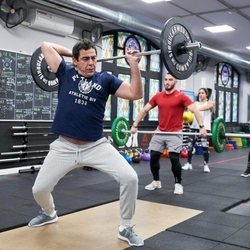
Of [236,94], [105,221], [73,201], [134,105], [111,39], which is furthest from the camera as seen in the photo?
[236,94]

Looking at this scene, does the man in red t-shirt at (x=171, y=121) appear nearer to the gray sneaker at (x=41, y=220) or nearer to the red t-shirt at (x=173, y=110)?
the red t-shirt at (x=173, y=110)

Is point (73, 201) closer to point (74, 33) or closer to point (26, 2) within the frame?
point (26, 2)

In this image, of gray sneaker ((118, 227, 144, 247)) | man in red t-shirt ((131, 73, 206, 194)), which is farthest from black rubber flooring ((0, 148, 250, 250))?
man in red t-shirt ((131, 73, 206, 194))

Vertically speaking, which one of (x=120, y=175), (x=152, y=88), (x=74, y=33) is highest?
(x=74, y=33)

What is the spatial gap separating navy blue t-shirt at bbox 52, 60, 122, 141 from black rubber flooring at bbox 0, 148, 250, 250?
816 millimetres

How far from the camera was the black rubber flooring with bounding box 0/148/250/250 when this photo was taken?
2.39m

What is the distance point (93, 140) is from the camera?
2291mm

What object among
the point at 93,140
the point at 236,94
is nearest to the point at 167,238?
the point at 93,140

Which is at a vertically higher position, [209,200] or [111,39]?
[111,39]

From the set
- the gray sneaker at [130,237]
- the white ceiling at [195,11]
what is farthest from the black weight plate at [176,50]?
the white ceiling at [195,11]

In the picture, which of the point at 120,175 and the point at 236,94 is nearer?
the point at 120,175

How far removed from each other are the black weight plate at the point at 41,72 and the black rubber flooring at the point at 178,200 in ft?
3.52

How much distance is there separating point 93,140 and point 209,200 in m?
1.72

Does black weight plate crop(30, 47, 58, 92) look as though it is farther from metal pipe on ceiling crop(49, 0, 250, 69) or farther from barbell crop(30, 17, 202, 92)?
metal pipe on ceiling crop(49, 0, 250, 69)
